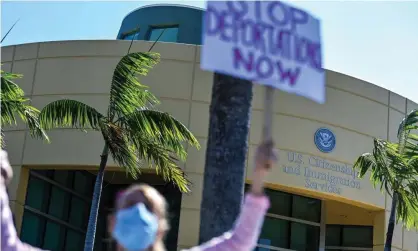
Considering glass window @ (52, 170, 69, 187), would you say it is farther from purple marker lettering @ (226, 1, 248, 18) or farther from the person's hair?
the person's hair

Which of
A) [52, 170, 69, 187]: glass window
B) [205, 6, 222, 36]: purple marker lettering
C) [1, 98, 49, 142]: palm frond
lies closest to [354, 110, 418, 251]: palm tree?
[1, 98, 49, 142]: palm frond

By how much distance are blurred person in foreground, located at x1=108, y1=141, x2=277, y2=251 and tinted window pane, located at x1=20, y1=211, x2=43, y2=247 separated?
15.7 meters

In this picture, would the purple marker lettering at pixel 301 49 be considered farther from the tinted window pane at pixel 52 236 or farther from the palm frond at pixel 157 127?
the tinted window pane at pixel 52 236

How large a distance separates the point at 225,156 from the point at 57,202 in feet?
48.0

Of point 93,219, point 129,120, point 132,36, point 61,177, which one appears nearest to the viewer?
point 129,120

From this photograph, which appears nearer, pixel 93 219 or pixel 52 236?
pixel 93 219

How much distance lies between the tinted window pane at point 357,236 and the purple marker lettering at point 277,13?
2036 cm

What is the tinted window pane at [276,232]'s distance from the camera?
64.4 feet

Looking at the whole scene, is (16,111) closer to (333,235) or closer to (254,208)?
(254,208)

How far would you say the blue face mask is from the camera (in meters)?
2.55

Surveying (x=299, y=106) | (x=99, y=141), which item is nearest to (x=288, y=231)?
(x=299, y=106)

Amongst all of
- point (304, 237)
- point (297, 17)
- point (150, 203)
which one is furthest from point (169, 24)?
point (150, 203)

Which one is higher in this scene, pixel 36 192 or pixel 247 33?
pixel 247 33

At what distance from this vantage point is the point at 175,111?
1758cm
